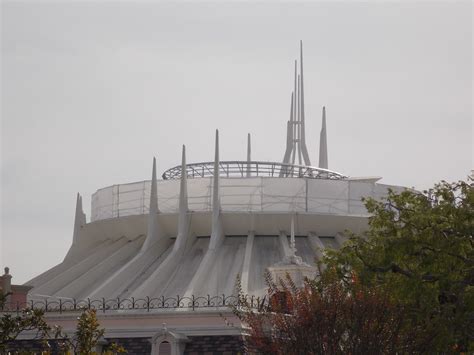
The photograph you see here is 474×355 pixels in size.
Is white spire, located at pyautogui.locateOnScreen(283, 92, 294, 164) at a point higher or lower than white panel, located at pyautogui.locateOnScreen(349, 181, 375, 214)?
higher

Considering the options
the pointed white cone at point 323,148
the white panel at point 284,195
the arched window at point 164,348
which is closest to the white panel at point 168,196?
the white panel at point 284,195

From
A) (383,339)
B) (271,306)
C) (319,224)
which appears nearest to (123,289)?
(319,224)

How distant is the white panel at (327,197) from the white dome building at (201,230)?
0.05 m

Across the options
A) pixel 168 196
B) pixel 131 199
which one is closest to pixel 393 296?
pixel 168 196

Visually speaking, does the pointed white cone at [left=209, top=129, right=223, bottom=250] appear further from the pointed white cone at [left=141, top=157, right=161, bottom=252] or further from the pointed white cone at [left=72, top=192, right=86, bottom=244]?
the pointed white cone at [left=72, top=192, right=86, bottom=244]

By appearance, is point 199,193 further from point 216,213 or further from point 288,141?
point 288,141

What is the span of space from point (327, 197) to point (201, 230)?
6084 millimetres

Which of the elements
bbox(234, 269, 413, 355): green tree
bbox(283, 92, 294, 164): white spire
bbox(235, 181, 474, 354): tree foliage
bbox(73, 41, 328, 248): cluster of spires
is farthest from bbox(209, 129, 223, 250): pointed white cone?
bbox(234, 269, 413, 355): green tree

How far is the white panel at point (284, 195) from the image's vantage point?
182ft

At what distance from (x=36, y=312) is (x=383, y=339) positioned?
28.2 feet

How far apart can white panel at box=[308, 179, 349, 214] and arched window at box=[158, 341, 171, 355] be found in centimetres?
1796

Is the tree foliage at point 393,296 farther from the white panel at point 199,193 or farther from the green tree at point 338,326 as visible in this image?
the white panel at point 199,193

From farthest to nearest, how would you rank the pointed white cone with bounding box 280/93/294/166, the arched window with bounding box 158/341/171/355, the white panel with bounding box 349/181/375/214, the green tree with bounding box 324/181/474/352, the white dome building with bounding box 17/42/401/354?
the pointed white cone with bounding box 280/93/294/166 < the white panel with bounding box 349/181/375/214 < the white dome building with bounding box 17/42/401/354 < the arched window with bounding box 158/341/171/355 < the green tree with bounding box 324/181/474/352

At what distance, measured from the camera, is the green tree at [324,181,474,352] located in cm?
3172
